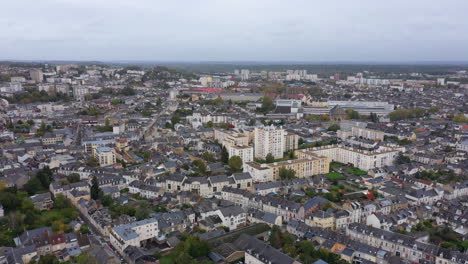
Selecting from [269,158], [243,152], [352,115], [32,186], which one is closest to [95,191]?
[32,186]

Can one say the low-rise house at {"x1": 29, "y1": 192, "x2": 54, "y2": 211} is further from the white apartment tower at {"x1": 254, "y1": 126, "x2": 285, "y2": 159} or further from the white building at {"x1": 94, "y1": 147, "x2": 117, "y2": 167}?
the white apartment tower at {"x1": 254, "y1": 126, "x2": 285, "y2": 159}

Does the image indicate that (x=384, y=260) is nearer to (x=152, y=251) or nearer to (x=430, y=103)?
(x=152, y=251)

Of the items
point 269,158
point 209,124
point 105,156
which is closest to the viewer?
point 105,156

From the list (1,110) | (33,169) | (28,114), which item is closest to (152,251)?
(33,169)

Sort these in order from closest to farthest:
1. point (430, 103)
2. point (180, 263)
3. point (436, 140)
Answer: point (180, 263) → point (436, 140) → point (430, 103)

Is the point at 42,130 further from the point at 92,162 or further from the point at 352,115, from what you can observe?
the point at 352,115

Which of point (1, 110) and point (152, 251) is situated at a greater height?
point (1, 110)
